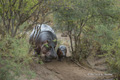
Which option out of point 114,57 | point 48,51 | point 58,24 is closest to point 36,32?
point 48,51

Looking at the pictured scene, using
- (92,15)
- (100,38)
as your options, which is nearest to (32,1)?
(92,15)

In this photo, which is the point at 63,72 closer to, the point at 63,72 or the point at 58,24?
the point at 63,72

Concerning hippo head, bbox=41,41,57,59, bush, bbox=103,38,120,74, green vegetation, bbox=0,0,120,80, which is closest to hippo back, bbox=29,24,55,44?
green vegetation, bbox=0,0,120,80

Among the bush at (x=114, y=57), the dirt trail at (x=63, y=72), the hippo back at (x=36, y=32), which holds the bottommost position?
the dirt trail at (x=63, y=72)

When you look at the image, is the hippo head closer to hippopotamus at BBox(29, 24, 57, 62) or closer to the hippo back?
hippopotamus at BBox(29, 24, 57, 62)

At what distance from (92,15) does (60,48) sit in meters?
2.36

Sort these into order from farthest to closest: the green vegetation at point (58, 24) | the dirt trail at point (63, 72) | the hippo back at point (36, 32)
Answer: the hippo back at point (36, 32) → the dirt trail at point (63, 72) → the green vegetation at point (58, 24)

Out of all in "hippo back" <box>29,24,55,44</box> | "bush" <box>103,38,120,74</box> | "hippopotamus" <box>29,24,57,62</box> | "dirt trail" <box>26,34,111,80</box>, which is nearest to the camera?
"bush" <box>103,38,120,74</box>

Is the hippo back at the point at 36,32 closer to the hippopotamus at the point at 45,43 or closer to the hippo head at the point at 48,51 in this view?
the hippopotamus at the point at 45,43

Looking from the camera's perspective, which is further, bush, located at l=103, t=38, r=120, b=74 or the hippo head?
the hippo head

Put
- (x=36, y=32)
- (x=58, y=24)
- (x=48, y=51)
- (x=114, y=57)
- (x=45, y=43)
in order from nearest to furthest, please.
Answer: (x=114, y=57)
(x=48, y=51)
(x=45, y=43)
(x=36, y=32)
(x=58, y=24)

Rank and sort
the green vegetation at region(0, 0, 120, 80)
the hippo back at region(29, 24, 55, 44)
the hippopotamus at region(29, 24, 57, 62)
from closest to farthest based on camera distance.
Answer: the green vegetation at region(0, 0, 120, 80)
the hippo back at region(29, 24, 55, 44)
the hippopotamus at region(29, 24, 57, 62)

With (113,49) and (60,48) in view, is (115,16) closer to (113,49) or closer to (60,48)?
(113,49)

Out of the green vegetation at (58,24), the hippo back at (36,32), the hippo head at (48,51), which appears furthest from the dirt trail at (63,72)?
the hippo back at (36,32)
